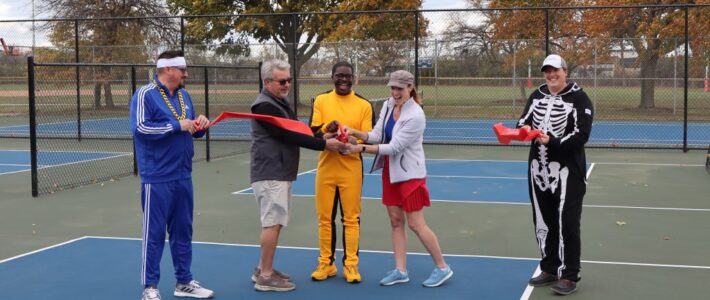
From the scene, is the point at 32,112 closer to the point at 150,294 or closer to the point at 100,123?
the point at 150,294

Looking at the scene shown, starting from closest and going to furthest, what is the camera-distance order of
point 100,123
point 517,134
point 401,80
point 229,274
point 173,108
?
1. point 173,108
2. point 517,134
3. point 401,80
4. point 229,274
5. point 100,123

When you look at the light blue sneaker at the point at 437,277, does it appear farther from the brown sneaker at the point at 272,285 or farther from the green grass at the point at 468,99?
the green grass at the point at 468,99

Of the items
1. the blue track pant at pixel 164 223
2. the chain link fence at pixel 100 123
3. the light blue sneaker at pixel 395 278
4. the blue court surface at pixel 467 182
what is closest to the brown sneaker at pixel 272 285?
the blue track pant at pixel 164 223

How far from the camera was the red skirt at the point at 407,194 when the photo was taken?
6578 mm

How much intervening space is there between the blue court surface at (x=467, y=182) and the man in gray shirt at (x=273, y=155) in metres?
4.67

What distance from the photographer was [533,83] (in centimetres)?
A: 2662

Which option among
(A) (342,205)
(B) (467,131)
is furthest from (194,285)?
(B) (467,131)

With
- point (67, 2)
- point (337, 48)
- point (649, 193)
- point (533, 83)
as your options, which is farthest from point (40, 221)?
point (67, 2)

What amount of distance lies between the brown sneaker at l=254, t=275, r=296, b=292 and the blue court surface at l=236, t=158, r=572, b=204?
4.62 meters

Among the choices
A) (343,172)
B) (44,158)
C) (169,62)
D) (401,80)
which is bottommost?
(44,158)

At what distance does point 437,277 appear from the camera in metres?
6.70

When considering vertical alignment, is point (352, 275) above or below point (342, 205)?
below

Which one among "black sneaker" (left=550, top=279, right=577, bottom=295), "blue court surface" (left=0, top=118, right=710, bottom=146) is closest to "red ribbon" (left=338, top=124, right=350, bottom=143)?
"black sneaker" (left=550, top=279, right=577, bottom=295)

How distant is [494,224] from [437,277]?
2.73 m
